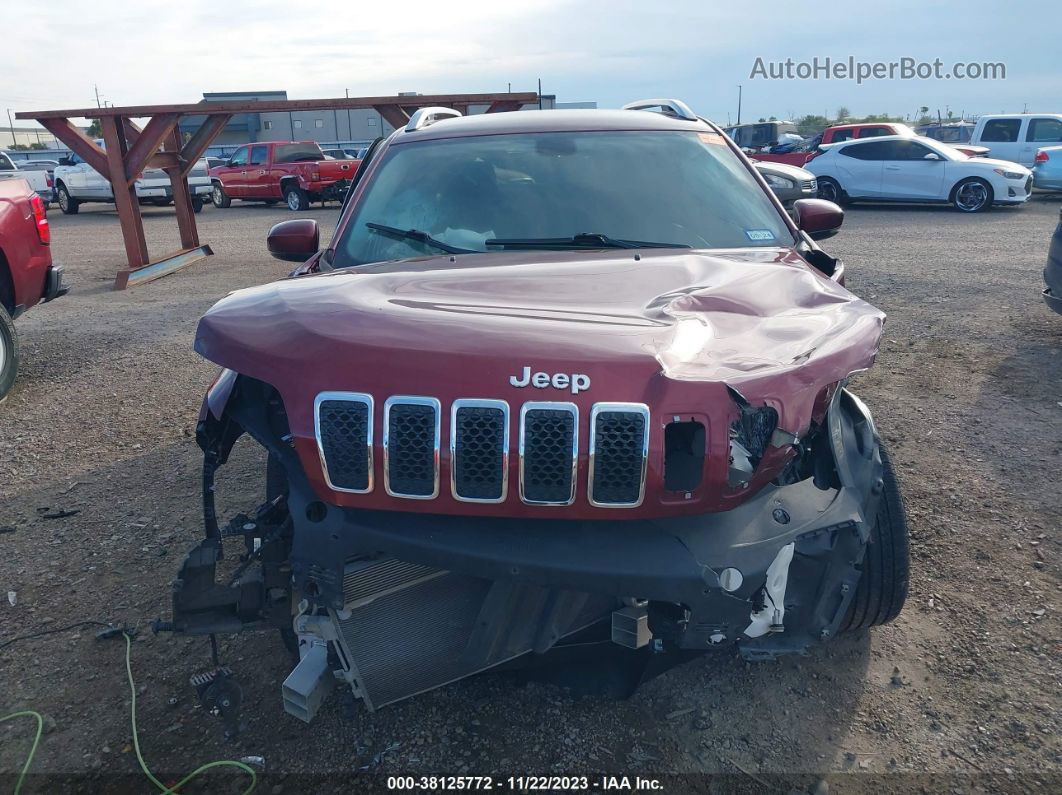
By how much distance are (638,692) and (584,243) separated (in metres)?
1.66

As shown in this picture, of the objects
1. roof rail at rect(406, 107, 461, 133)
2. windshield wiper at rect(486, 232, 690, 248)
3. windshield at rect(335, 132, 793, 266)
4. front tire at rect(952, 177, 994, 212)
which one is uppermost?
roof rail at rect(406, 107, 461, 133)

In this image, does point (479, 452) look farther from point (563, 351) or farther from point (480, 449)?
point (563, 351)

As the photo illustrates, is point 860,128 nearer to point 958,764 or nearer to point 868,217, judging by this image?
point 868,217

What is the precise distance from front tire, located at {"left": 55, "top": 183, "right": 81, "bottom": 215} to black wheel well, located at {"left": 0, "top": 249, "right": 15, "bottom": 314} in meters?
18.7

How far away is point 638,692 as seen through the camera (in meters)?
2.74

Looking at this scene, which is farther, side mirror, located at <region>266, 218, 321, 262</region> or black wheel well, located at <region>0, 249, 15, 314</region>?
black wheel well, located at <region>0, 249, 15, 314</region>

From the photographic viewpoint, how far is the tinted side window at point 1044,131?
1891 centimetres

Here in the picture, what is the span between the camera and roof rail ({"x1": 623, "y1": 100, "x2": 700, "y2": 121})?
4323mm

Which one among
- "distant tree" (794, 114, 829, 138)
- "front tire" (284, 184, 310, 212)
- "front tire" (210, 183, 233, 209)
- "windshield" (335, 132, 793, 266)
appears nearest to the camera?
"windshield" (335, 132, 793, 266)

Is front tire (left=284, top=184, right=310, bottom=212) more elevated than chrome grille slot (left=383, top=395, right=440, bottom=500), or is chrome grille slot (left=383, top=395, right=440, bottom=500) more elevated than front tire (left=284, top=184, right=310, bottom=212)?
chrome grille slot (left=383, top=395, right=440, bottom=500)

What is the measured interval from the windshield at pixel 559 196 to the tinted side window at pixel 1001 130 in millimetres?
19549

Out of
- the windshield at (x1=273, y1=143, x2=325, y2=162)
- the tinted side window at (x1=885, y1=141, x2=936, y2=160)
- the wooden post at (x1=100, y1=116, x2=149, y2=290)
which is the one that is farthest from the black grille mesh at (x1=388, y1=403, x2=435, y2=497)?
the windshield at (x1=273, y1=143, x2=325, y2=162)

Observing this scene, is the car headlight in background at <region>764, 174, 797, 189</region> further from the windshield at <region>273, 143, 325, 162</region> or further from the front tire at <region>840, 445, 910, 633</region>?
the front tire at <region>840, 445, 910, 633</region>

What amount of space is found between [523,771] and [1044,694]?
1.71 m
